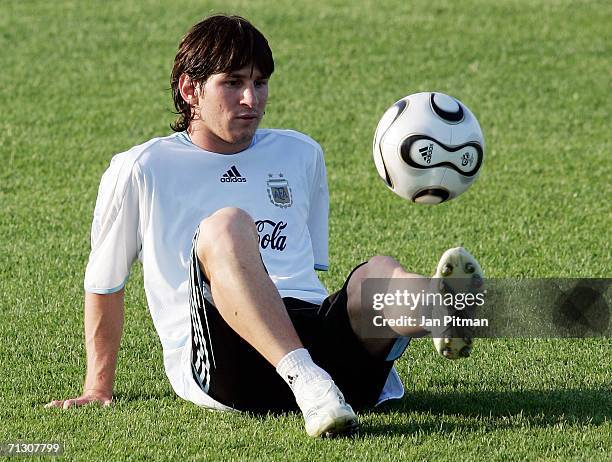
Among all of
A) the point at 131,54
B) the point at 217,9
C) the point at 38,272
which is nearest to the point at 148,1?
the point at 217,9

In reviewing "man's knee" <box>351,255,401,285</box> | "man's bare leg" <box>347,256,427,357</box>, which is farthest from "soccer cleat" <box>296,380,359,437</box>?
"man's knee" <box>351,255,401,285</box>

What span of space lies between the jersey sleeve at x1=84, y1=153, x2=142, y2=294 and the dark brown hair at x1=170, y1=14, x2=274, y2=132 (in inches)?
19.3

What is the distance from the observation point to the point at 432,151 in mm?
5391

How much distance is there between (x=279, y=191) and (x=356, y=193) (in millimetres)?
4355

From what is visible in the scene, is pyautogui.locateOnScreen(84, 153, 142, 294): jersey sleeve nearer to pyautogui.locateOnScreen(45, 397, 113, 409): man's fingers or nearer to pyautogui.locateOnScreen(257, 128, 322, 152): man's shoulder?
pyautogui.locateOnScreen(45, 397, 113, 409): man's fingers

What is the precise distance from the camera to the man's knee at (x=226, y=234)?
467 cm

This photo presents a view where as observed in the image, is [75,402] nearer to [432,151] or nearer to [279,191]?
[279,191]

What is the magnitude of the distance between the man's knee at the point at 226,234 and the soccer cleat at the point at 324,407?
58 cm

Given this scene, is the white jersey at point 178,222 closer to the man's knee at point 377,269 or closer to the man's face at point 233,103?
the man's face at point 233,103

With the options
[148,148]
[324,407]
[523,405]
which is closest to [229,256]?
[324,407]

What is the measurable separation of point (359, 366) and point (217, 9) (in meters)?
11.1

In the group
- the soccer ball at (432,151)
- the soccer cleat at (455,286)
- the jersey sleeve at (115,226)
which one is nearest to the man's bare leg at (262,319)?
the soccer cleat at (455,286)

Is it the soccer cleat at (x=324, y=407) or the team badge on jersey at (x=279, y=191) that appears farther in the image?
the team badge on jersey at (x=279, y=191)

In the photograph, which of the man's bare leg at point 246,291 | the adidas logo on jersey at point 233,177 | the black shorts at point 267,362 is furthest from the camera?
the adidas logo on jersey at point 233,177
